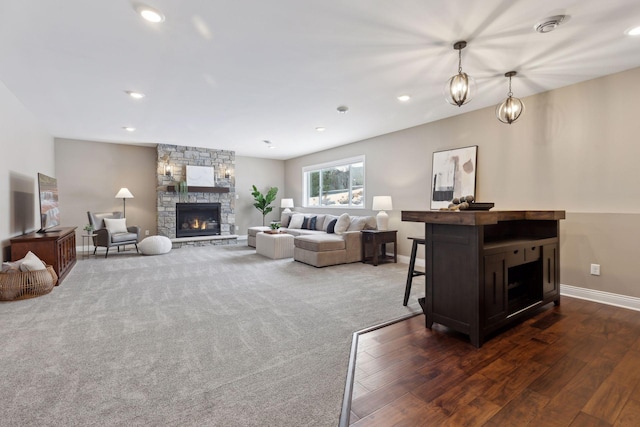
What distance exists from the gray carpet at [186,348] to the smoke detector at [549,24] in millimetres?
2778

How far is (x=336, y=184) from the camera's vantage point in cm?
774

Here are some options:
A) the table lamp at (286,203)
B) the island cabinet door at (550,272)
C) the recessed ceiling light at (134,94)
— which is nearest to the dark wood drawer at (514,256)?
the island cabinet door at (550,272)

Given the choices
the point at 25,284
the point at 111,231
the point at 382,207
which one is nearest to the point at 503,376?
the point at 382,207

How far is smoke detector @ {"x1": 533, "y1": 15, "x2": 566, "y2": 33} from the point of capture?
2.33 metres

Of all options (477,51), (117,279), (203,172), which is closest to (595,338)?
(477,51)

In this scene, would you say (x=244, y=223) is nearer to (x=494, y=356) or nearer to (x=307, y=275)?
(x=307, y=275)

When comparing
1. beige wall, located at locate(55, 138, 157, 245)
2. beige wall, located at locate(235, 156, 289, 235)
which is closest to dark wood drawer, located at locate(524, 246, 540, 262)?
beige wall, located at locate(235, 156, 289, 235)

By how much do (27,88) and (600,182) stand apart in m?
7.11

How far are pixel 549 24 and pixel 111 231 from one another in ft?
25.4

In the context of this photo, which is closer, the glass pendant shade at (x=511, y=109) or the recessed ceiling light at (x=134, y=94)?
the glass pendant shade at (x=511, y=109)

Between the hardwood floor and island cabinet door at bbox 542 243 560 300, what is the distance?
395 mm

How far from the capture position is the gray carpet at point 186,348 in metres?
1.60

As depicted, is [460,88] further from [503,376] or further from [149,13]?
[149,13]

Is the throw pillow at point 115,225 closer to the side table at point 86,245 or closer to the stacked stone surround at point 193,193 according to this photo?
the side table at point 86,245
